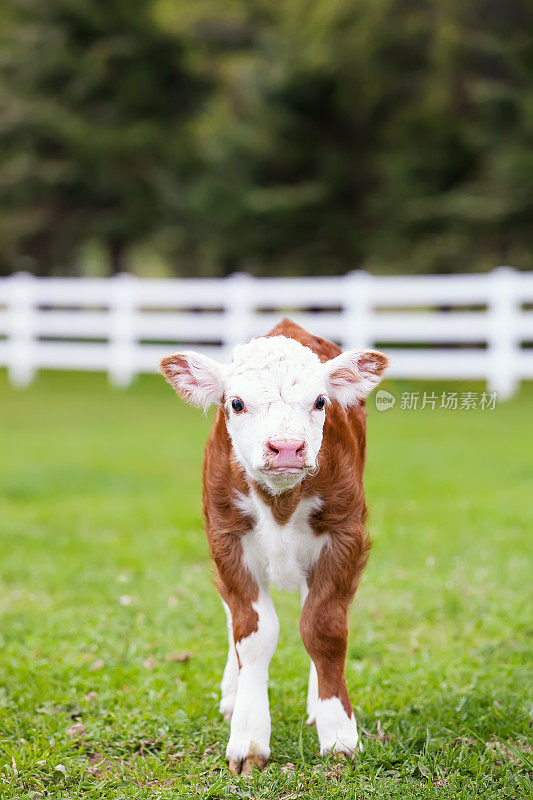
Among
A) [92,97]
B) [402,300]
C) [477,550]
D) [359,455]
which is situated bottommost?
[477,550]

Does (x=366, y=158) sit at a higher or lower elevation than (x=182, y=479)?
higher

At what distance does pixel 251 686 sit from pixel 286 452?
0.87m

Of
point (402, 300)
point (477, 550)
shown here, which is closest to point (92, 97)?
point (402, 300)

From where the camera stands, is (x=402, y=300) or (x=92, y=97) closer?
(x=402, y=300)

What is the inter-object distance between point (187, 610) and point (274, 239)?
634 inches

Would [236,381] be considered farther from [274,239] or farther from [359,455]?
[274,239]

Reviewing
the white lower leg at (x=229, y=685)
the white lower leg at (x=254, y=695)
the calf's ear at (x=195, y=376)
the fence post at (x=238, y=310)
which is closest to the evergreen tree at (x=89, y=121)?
the fence post at (x=238, y=310)

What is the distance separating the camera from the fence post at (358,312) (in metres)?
13.4

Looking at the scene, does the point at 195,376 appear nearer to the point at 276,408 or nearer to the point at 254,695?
the point at 276,408

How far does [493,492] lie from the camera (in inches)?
293

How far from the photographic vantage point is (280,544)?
3098 millimetres

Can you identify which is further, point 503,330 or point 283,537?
point 503,330

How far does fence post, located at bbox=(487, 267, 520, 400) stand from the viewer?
12.6 metres

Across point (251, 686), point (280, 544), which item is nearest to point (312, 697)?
point (251, 686)
